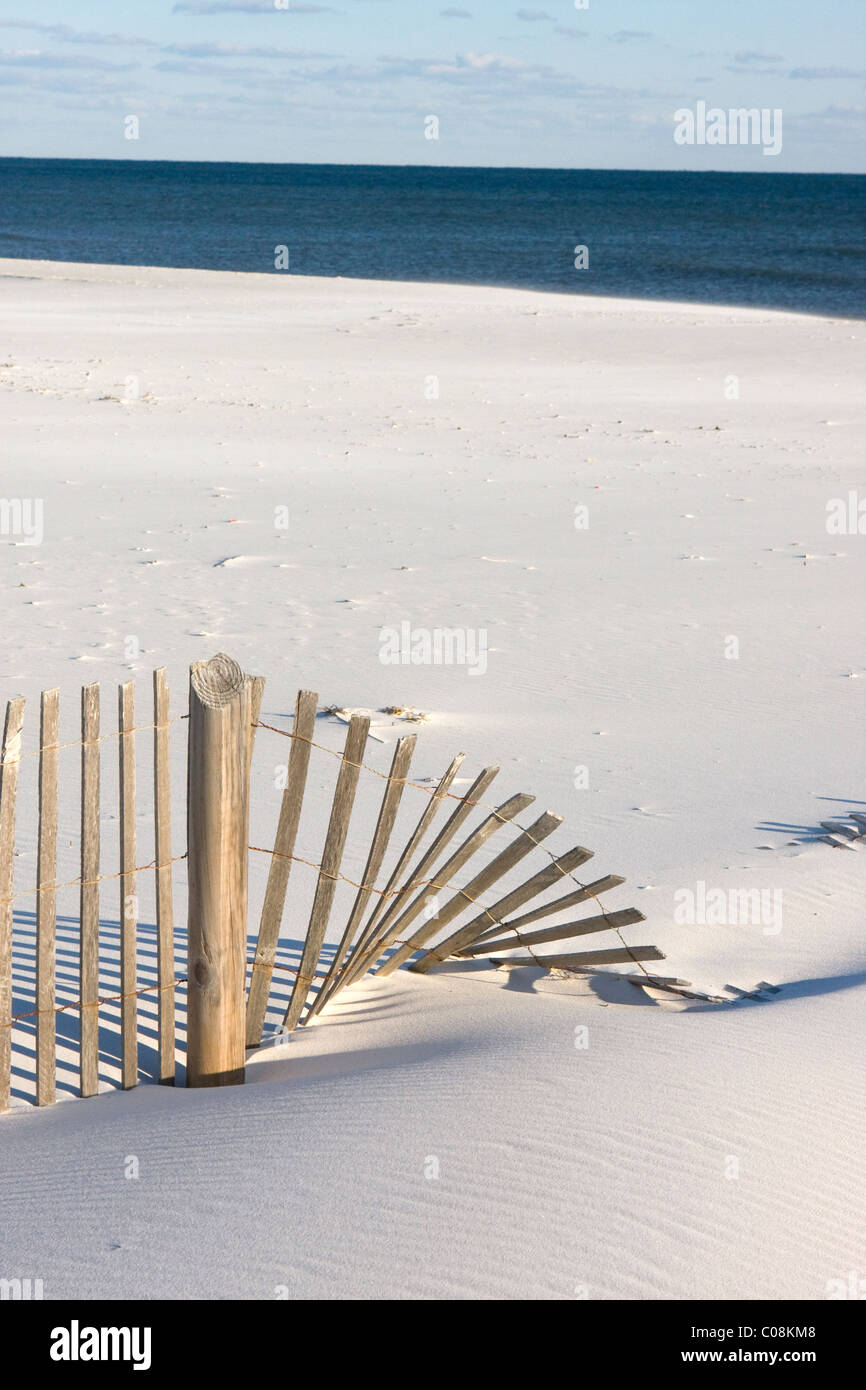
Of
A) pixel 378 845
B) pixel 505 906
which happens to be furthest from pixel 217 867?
pixel 505 906

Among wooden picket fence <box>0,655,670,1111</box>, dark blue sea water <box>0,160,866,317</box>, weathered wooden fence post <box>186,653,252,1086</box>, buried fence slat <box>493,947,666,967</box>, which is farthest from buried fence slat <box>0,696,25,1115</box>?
dark blue sea water <box>0,160,866,317</box>

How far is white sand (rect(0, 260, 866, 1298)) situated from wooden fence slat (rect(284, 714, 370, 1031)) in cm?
18

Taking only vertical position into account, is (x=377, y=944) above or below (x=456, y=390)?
below

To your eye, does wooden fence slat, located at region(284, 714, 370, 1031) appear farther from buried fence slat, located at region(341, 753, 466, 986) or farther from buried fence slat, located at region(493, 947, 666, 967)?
buried fence slat, located at region(493, 947, 666, 967)

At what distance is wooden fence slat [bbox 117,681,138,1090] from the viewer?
3.80 meters

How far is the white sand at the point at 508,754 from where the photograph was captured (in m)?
2.92

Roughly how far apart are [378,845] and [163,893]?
723 millimetres

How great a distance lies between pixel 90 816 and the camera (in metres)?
3.80

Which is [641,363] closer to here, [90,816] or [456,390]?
[456,390]

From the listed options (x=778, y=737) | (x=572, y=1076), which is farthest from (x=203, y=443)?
(x=572, y=1076)

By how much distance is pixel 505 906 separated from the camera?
4422 millimetres

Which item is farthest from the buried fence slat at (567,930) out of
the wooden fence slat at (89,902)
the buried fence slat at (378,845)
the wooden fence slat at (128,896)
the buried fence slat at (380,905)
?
the wooden fence slat at (89,902)

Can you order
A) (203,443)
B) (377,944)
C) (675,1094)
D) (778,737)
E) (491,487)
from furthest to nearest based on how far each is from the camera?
(203,443) < (491,487) < (778,737) < (377,944) < (675,1094)
